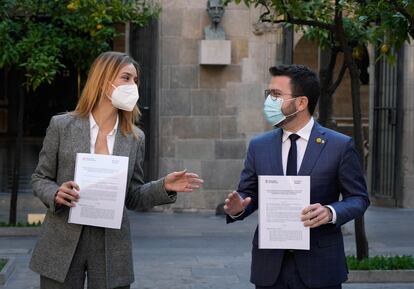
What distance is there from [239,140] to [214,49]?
192 cm

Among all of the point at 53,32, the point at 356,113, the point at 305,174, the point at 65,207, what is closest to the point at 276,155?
the point at 305,174

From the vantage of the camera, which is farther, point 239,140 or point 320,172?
point 239,140

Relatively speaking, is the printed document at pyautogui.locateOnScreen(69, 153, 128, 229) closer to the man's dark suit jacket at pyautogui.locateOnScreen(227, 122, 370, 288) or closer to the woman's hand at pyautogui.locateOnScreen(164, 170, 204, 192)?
the woman's hand at pyautogui.locateOnScreen(164, 170, 204, 192)

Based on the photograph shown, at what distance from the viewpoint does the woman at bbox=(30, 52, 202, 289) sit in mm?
4543

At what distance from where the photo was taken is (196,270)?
10.2 meters

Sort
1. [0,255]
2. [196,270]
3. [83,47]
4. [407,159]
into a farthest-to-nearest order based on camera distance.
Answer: [407,159]
[83,47]
[0,255]
[196,270]

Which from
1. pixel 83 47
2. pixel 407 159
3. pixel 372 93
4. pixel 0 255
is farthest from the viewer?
pixel 372 93

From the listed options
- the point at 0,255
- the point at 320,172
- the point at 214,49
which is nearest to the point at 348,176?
the point at 320,172

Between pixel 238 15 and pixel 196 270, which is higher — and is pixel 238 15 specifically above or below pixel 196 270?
above

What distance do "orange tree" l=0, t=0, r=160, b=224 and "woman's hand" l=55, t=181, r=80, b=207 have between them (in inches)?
311

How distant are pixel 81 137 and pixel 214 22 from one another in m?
12.1

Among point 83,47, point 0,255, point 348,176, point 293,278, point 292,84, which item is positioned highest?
point 83,47

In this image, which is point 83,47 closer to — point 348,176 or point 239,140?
point 239,140

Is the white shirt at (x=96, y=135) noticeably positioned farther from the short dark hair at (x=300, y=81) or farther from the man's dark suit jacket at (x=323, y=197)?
the short dark hair at (x=300, y=81)
